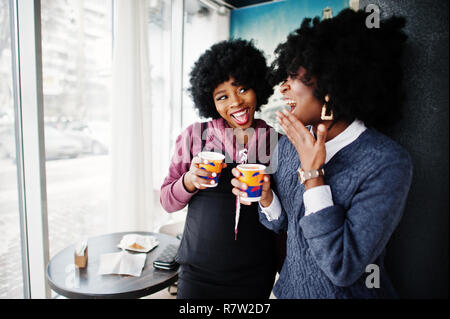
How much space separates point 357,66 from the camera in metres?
0.91

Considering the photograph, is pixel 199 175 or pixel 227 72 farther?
pixel 227 72

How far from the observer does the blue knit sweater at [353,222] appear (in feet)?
2.64

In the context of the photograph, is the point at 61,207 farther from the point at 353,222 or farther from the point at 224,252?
the point at 353,222

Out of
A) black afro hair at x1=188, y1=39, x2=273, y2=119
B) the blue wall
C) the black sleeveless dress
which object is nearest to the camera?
the black sleeveless dress

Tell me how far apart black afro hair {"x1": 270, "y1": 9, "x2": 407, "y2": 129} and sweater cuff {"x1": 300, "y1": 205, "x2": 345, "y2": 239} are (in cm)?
34

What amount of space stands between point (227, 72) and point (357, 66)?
0.85 meters

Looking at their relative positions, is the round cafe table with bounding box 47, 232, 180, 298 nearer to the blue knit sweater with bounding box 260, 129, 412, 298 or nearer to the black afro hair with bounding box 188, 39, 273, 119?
the blue knit sweater with bounding box 260, 129, 412, 298

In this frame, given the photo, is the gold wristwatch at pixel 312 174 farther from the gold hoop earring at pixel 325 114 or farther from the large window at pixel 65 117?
the large window at pixel 65 117

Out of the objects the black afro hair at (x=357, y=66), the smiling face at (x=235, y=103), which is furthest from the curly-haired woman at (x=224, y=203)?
the black afro hair at (x=357, y=66)

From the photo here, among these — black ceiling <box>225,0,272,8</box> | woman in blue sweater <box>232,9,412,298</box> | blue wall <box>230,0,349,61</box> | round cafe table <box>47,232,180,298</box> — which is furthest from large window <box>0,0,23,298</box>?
black ceiling <box>225,0,272,8</box>

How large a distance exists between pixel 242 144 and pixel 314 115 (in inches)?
23.3

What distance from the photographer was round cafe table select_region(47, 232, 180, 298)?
55.3 inches

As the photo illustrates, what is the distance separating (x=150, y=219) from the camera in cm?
336

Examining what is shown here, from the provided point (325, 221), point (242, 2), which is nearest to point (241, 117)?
point (325, 221)
